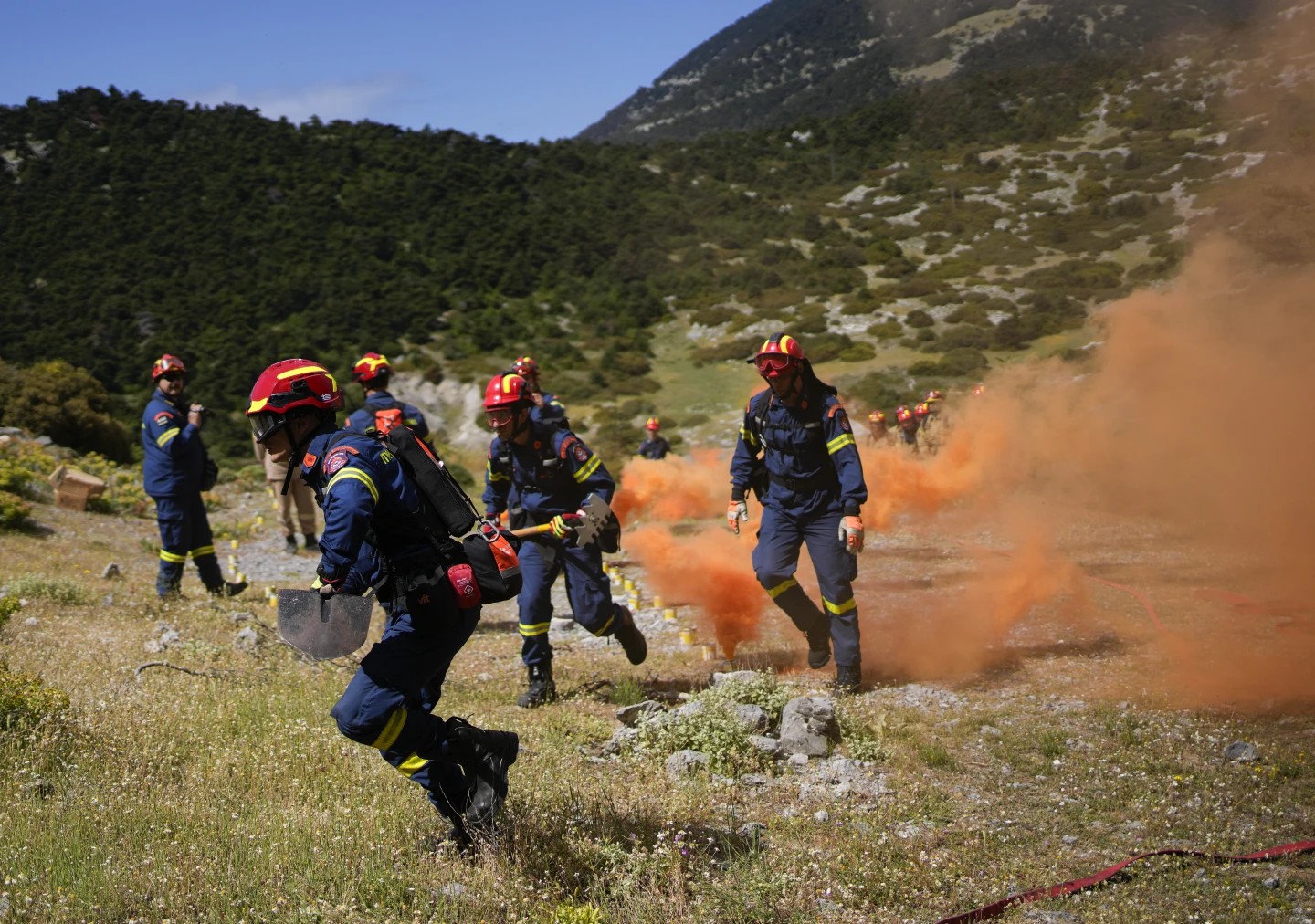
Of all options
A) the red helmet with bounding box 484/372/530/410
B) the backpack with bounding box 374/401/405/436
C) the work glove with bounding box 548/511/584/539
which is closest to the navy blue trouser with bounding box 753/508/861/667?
the work glove with bounding box 548/511/584/539

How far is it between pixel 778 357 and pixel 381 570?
3.64 meters

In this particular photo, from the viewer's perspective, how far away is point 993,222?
1770 inches

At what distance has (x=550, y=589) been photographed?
24.3 feet

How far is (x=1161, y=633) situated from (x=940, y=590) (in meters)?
2.72

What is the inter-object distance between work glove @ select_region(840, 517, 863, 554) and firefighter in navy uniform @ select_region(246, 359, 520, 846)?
340 cm

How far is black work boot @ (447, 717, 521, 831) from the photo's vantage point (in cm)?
429

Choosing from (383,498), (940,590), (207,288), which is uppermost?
(207,288)

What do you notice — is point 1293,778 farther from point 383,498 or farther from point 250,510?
point 250,510

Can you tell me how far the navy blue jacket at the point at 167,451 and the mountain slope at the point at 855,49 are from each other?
21.0 metres

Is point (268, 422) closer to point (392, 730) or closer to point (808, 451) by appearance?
point (392, 730)

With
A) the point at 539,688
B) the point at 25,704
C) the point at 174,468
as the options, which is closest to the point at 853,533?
the point at 539,688

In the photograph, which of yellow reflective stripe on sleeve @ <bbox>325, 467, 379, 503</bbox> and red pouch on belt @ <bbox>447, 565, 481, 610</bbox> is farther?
red pouch on belt @ <bbox>447, 565, 481, 610</bbox>

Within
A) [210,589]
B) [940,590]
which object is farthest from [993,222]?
[210,589]

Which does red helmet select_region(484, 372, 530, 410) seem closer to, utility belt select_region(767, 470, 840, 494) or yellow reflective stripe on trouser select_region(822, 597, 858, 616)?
utility belt select_region(767, 470, 840, 494)
